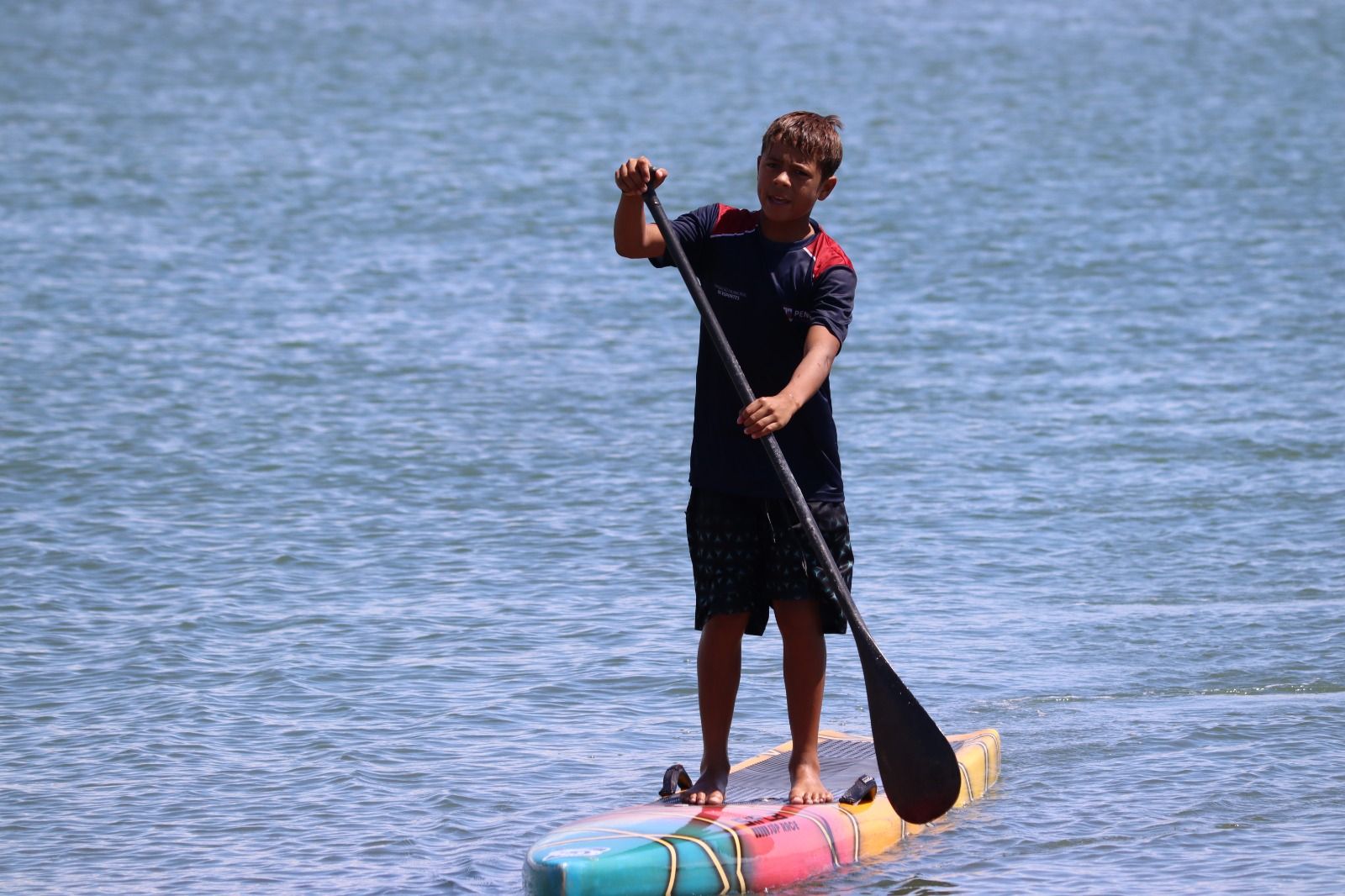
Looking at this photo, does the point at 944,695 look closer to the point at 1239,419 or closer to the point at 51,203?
the point at 1239,419

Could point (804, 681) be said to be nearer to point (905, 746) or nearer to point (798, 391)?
point (905, 746)

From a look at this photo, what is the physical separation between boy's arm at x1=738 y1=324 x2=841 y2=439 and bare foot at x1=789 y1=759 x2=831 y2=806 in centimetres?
86

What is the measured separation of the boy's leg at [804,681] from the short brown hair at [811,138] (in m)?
1.05

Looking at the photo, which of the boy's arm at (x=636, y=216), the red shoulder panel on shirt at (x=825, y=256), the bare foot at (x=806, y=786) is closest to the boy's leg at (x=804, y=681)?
the bare foot at (x=806, y=786)

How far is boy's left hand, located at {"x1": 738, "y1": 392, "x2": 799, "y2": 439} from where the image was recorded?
432 centimetres

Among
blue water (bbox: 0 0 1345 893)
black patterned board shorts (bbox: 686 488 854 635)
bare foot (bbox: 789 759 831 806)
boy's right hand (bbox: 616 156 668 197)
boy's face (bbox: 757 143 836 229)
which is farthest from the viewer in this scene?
blue water (bbox: 0 0 1345 893)

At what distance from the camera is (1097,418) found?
1017 cm

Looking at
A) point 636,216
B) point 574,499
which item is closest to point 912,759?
point 636,216

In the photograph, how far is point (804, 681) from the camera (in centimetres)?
471

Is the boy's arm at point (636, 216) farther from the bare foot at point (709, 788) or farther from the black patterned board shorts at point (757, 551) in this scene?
the bare foot at point (709, 788)

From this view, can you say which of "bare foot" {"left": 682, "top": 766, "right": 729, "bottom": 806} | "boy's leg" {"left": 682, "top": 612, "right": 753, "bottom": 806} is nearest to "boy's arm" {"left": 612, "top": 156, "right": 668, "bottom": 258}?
"boy's leg" {"left": 682, "top": 612, "right": 753, "bottom": 806}

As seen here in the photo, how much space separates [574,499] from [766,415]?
458 cm

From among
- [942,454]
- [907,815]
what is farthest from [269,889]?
[942,454]

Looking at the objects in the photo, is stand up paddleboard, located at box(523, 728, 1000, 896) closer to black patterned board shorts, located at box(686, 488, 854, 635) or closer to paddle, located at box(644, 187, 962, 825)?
paddle, located at box(644, 187, 962, 825)
